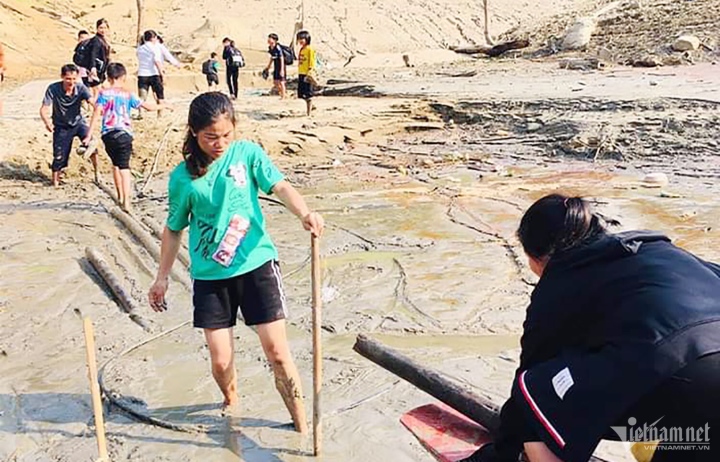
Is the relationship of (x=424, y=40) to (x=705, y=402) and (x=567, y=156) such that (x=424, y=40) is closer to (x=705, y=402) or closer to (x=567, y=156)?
(x=567, y=156)

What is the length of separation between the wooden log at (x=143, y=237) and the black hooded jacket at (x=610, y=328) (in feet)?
14.3

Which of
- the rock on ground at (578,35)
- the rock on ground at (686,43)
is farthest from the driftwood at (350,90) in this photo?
the rock on ground at (578,35)

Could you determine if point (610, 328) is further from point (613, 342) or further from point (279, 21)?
point (279, 21)

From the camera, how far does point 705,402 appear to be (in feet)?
8.00

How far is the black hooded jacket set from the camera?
95.5 inches

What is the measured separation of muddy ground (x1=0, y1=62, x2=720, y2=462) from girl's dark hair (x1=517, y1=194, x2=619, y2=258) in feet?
5.10

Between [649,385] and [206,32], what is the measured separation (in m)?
31.3

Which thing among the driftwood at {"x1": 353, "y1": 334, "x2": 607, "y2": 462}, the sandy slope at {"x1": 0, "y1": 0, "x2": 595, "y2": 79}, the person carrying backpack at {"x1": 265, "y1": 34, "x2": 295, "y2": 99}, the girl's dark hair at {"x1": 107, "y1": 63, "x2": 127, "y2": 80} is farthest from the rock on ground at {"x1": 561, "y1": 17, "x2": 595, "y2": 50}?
the driftwood at {"x1": 353, "y1": 334, "x2": 607, "y2": 462}

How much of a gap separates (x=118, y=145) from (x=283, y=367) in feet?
18.3

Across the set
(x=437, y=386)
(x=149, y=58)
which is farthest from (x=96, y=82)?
(x=437, y=386)

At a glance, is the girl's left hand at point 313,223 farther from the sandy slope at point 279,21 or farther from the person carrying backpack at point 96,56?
the sandy slope at point 279,21

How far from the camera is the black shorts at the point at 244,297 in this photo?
12.6 feet

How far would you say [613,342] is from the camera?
252 centimetres

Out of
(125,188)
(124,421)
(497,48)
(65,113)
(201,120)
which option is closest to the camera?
(201,120)
